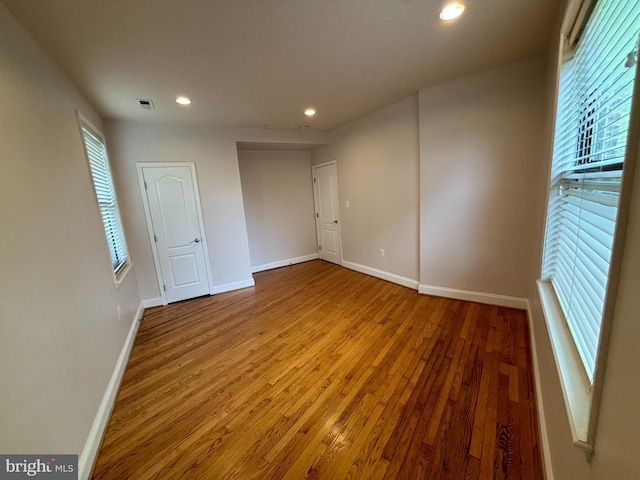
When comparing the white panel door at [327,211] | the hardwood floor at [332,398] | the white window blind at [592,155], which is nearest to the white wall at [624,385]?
Result: the white window blind at [592,155]

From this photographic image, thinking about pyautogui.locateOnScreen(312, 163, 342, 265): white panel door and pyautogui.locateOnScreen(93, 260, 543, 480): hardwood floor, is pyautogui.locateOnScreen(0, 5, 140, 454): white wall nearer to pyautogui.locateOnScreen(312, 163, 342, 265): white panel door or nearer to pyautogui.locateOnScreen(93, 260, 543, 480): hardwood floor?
pyautogui.locateOnScreen(93, 260, 543, 480): hardwood floor

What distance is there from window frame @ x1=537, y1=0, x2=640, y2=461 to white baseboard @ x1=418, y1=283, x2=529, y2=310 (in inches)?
60.4

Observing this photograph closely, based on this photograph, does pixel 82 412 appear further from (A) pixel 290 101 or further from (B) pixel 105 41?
(A) pixel 290 101

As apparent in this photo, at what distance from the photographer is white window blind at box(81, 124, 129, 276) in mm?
2562

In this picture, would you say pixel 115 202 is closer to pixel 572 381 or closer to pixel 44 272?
pixel 44 272

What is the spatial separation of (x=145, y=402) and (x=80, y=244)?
1.29 m

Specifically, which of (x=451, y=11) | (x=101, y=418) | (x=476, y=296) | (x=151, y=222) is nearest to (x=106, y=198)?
(x=151, y=222)

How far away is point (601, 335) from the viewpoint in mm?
666

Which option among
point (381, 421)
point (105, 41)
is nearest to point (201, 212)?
point (105, 41)

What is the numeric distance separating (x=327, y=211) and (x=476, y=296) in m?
3.02

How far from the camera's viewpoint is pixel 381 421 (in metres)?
1.58

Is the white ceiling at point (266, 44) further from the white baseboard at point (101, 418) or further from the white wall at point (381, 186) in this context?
the white baseboard at point (101, 418)

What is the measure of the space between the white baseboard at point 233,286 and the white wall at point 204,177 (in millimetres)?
16

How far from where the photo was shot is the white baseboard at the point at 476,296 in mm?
2729
